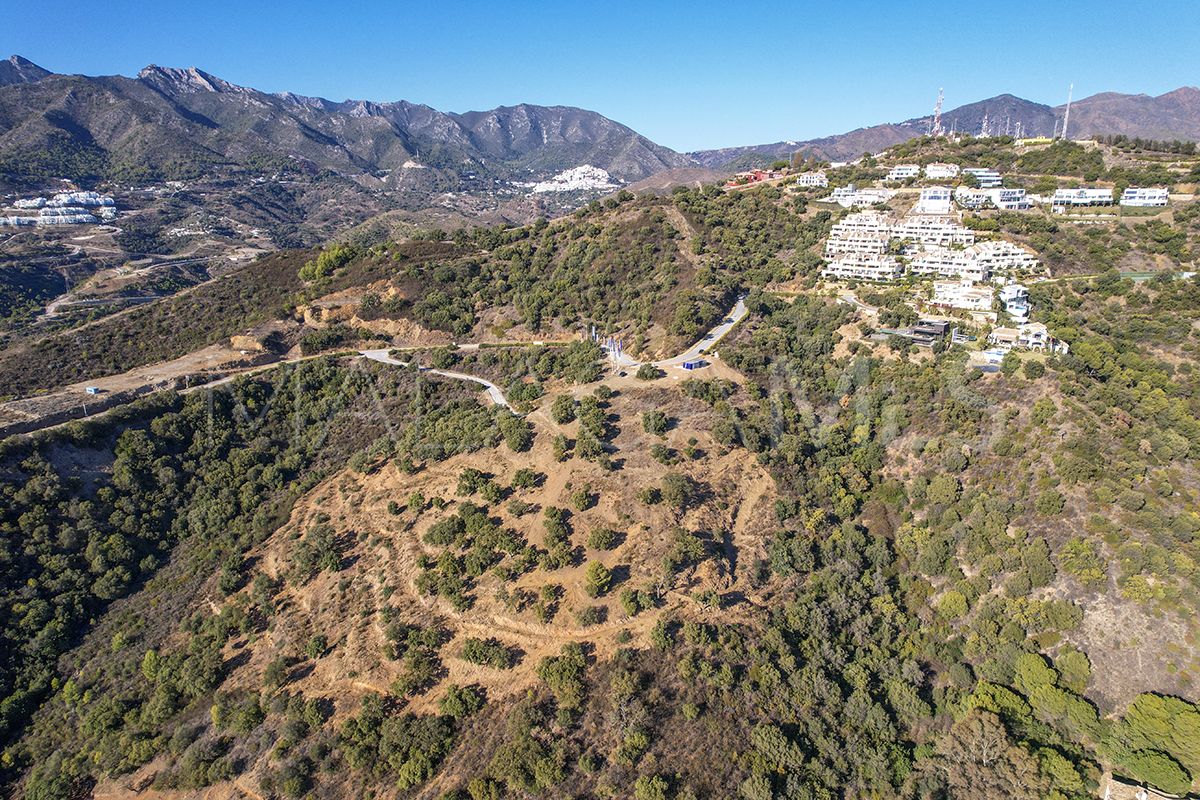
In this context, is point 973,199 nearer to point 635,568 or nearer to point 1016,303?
point 1016,303

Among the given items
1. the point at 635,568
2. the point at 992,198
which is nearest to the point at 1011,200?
the point at 992,198

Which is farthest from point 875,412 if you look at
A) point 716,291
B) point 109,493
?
point 109,493

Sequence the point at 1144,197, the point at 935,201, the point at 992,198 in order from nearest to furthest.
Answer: the point at 1144,197
the point at 935,201
the point at 992,198

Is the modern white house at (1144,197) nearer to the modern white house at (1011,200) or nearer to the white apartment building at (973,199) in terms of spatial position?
the modern white house at (1011,200)

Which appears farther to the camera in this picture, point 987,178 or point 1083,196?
point 987,178

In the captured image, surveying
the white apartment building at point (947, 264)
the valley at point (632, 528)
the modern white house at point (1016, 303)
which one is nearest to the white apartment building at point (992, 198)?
the valley at point (632, 528)

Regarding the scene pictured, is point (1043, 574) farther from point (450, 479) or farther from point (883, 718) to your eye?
→ point (450, 479)
